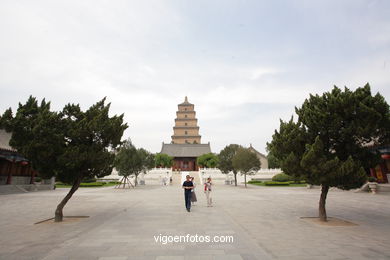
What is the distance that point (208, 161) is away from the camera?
49688 millimetres

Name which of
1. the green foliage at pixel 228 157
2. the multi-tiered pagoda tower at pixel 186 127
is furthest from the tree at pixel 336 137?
the multi-tiered pagoda tower at pixel 186 127

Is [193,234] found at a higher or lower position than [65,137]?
lower

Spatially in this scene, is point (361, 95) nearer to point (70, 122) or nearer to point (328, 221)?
point (328, 221)

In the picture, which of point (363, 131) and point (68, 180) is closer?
point (363, 131)

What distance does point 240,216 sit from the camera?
30.4 ft

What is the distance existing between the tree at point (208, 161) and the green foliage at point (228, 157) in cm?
1696

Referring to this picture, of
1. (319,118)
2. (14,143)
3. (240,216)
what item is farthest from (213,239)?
(14,143)

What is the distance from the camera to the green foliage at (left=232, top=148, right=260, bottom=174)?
27.9m

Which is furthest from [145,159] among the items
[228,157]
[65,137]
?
[65,137]

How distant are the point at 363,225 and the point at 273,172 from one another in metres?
37.6

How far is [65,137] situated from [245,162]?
22.6 meters

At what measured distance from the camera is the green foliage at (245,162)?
27906 millimetres

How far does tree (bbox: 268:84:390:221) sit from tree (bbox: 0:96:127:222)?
6583 mm

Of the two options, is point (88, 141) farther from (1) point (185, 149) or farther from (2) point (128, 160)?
(1) point (185, 149)
